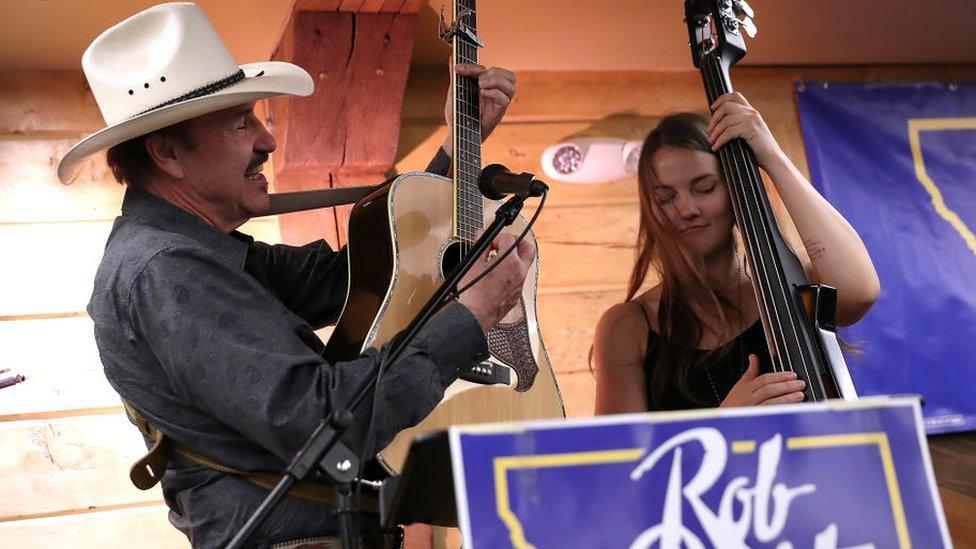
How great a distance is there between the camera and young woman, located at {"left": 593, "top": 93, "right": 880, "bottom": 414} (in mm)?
1852

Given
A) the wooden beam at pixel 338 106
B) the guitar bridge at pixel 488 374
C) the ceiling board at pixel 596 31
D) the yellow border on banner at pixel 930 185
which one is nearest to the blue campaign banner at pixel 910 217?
the yellow border on banner at pixel 930 185

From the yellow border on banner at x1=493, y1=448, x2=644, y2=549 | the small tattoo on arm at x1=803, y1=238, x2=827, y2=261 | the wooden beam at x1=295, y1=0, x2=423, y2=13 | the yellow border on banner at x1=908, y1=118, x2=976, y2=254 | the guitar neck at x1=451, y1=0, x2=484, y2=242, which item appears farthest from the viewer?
the yellow border on banner at x1=908, y1=118, x2=976, y2=254

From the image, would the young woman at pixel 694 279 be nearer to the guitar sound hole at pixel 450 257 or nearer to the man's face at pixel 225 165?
the guitar sound hole at pixel 450 257

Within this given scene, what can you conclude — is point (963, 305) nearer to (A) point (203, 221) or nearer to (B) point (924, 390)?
(B) point (924, 390)

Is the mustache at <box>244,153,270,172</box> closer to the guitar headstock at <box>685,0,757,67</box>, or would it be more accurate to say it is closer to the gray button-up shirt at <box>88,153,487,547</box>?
the gray button-up shirt at <box>88,153,487,547</box>

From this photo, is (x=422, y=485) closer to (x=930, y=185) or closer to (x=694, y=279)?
(x=694, y=279)

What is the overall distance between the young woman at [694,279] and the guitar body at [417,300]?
330 mm

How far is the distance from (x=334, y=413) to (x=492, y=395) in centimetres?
54

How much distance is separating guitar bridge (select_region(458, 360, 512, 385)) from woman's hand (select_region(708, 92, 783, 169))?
57 centimetres

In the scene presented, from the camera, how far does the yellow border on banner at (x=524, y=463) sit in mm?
771

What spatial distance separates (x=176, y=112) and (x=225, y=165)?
0.37 ft

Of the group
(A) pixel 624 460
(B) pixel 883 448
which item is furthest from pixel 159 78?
(B) pixel 883 448

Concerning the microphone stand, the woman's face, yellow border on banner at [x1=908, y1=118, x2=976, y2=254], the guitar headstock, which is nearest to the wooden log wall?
yellow border on banner at [x1=908, y1=118, x2=976, y2=254]

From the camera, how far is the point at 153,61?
1597 millimetres
